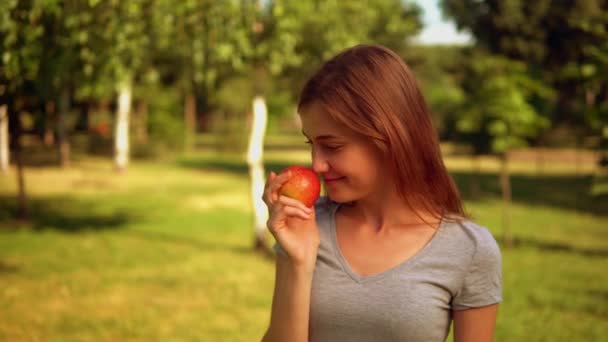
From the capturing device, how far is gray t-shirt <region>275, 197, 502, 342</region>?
5.95ft

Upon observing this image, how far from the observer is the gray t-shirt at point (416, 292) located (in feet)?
5.95

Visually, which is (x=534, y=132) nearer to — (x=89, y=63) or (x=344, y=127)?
(x=89, y=63)

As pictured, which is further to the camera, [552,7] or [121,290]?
[552,7]

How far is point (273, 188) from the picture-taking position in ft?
6.39

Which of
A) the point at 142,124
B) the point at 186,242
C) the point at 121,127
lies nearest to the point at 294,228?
the point at 186,242

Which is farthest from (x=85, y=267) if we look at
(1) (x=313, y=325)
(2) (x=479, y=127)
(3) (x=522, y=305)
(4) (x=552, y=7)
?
(4) (x=552, y=7)

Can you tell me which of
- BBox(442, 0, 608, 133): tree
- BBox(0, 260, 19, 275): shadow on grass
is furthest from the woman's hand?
BBox(442, 0, 608, 133): tree

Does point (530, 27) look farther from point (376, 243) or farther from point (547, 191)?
point (376, 243)

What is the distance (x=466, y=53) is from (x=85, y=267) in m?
21.1

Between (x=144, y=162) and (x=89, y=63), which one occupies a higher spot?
(x=89, y=63)

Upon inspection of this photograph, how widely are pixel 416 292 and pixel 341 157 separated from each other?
0.47 m

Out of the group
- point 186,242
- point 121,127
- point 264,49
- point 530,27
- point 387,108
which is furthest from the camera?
point 121,127

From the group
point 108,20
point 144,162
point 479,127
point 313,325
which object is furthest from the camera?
point 144,162

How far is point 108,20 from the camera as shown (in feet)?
23.8
